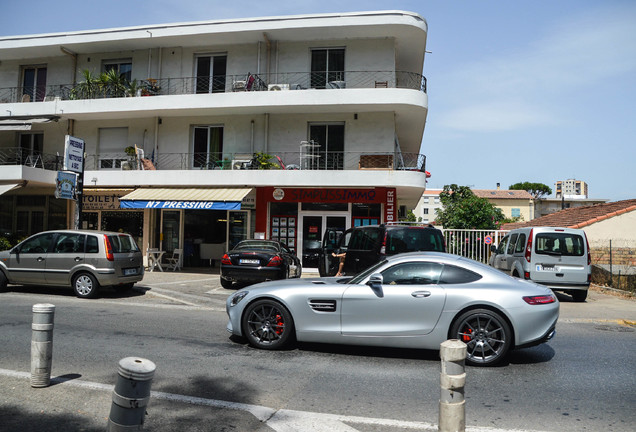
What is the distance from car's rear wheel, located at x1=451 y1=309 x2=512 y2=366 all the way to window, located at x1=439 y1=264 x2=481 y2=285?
43 cm

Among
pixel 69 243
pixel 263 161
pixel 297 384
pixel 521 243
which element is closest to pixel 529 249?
pixel 521 243

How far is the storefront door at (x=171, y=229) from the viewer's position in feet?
65.2

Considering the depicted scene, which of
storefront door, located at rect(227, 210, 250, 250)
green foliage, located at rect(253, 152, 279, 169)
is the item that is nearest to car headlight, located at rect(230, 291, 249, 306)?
green foliage, located at rect(253, 152, 279, 169)

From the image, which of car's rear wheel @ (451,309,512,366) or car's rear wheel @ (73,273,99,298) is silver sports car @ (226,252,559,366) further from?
car's rear wheel @ (73,273,99,298)

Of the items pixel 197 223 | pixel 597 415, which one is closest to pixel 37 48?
pixel 197 223

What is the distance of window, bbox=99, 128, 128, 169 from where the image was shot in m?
20.6

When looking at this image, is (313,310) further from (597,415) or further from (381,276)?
(597,415)

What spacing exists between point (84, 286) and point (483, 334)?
9.37 meters

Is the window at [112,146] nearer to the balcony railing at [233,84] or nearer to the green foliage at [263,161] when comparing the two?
the balcony railing at [233,84]

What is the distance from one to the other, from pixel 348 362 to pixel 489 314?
189 cm

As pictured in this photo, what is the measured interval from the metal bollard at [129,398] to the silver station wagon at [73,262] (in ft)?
30.1

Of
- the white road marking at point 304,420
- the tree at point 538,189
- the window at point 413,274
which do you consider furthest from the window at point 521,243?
the tree at point 538,189

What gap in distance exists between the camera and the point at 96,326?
798cm

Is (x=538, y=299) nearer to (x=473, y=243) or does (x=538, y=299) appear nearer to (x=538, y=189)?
(x=473, y=243)
